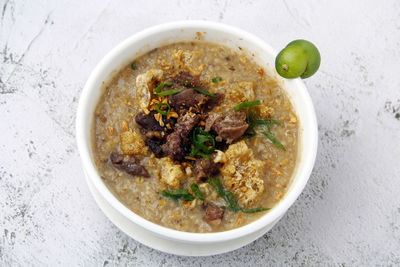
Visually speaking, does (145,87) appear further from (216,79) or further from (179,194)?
(179,194)

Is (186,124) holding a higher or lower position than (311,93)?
higher

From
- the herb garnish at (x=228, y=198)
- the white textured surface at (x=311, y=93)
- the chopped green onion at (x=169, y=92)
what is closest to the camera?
the herb garnish at (x=228, y=198)

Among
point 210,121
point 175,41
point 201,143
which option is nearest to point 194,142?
point 201,143

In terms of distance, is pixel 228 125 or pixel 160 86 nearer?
pixel 228 125

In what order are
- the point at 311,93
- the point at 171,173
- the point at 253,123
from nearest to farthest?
the point at 171,173, the point at 253,123, the point at 311,93

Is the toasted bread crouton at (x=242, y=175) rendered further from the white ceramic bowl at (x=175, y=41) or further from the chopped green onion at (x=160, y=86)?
the chopped green onion at (x=160, y=86)

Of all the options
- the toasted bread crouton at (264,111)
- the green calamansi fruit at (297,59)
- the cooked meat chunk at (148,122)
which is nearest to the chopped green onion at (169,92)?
the cooked meat chunk at (148,122)

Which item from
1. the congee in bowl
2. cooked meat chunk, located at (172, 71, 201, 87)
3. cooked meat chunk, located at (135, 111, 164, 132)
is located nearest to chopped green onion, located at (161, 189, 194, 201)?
the congee in bowl

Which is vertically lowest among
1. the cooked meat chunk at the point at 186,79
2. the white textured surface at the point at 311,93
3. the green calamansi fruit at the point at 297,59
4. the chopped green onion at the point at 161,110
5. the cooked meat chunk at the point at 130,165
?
the white textured surface at the point at 311,93
